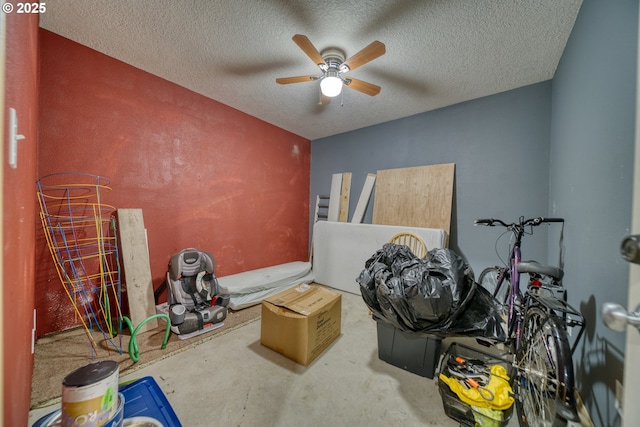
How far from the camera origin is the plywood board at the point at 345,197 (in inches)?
155

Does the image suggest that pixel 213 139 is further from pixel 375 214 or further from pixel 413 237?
pixel 413 237

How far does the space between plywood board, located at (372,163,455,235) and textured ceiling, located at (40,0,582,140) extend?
3.12 ft

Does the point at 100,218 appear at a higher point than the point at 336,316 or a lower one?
higher

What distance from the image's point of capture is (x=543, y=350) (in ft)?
3.89

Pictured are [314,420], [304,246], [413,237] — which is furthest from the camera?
[304,246]

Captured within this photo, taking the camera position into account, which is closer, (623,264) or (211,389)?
(623,264)

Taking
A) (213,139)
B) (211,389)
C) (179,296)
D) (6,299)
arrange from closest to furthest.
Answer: (6,299) < (211,389) < (179,296) < (213,139)

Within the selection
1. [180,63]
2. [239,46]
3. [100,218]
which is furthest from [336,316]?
[180,63]

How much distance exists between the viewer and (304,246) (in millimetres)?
4512

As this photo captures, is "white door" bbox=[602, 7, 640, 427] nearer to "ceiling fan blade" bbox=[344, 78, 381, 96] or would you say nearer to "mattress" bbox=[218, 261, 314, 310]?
"ceiling fan blade" bbox=[344, 78, 381, 96]

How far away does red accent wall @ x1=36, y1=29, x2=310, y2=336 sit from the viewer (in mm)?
1973

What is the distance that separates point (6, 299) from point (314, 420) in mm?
1436

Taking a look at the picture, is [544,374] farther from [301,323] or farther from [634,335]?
[301,323]

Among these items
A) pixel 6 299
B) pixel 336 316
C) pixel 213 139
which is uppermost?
pixel 213 139
